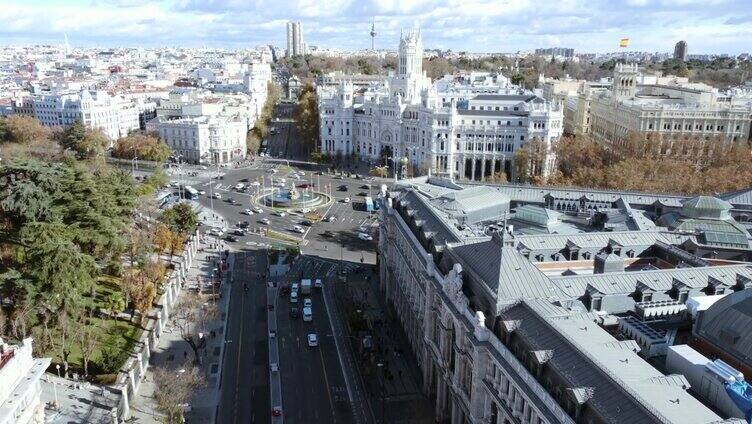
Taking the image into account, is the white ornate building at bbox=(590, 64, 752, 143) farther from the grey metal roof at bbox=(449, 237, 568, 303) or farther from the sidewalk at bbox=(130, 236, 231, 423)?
the grey metal roof at bbox=(449, 237, 568, 303)

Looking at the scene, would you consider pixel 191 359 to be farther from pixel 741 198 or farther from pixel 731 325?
pixel 741 198

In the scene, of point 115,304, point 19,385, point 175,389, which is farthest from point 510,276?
point 115,304

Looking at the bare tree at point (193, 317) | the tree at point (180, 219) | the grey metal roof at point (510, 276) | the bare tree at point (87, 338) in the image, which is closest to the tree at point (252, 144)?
the tree at point (180, 219)

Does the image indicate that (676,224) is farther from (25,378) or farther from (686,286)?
(25,378)

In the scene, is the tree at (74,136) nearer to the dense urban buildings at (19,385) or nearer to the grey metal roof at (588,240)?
the dense urban buildings at (19,385)

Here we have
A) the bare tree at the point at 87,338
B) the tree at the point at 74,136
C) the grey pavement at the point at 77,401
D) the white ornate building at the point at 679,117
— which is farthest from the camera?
the tree at the point at 74,136

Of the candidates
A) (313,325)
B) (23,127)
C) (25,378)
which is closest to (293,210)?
(313,325)

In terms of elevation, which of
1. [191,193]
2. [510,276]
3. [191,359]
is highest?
[510,276]
